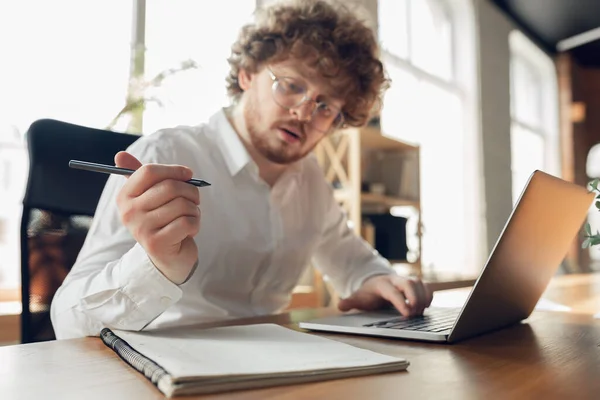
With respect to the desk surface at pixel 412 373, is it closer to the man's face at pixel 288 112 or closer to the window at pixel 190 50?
the man's face at pixel 288 112

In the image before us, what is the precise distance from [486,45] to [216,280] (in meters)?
4.67

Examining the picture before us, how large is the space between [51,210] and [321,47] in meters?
0.69

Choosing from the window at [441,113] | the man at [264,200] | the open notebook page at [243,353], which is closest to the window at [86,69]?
the man at [264,200]

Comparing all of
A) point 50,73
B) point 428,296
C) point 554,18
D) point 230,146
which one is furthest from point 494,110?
point 428,296

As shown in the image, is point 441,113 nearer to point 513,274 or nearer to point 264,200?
point 264,200

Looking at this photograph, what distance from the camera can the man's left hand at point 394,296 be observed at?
898 mm

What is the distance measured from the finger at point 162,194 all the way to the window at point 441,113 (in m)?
3.46

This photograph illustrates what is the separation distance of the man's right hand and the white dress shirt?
169mm

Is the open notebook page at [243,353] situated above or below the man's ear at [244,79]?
below

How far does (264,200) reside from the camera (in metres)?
1.23

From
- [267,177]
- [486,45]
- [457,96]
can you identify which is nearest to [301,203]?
[267,177]

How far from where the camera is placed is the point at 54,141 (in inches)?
41.4

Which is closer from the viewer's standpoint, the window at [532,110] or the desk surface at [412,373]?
the desk surface at [412,373]

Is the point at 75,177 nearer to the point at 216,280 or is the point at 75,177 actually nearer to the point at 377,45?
the point at 216,280
